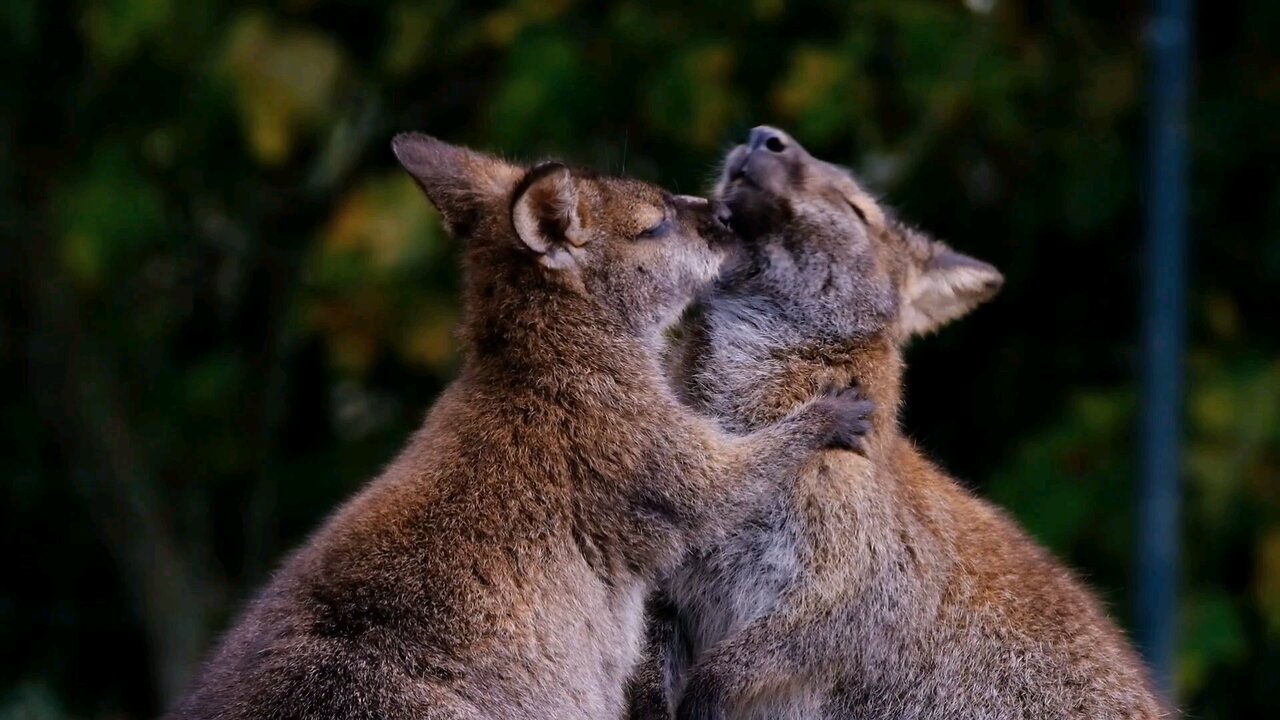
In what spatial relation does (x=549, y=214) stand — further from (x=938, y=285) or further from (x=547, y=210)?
(x=938, y=285)

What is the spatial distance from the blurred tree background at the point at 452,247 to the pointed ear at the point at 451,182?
346cm

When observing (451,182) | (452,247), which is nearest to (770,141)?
(451,182)

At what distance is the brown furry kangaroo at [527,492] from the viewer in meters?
4.25

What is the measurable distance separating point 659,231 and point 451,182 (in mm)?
596

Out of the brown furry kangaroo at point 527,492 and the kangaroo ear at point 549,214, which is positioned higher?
the kangaroo ear at point 549,214

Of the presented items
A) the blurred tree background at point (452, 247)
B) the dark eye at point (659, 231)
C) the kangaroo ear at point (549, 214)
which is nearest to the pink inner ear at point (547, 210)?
the kangaroo ear at point (549, 214)

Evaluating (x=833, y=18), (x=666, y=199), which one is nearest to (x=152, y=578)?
(x=833, y=18)

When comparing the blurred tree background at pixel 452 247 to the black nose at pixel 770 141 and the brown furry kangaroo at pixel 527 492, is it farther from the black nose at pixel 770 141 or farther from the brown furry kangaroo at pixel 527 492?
the brown furry kangaroo at pixel 527 492

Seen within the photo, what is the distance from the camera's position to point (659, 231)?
200 inches

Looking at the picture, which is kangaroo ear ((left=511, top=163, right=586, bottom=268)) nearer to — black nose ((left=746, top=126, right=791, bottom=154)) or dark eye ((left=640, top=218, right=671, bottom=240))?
dark eye ((left=640, top=218, right=671, bottom=240))

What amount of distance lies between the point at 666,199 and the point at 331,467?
5465 mm

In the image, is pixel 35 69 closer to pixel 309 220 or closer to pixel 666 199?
pixel 309 220

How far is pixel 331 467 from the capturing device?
1022 cm

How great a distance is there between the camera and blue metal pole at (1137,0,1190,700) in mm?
8078
